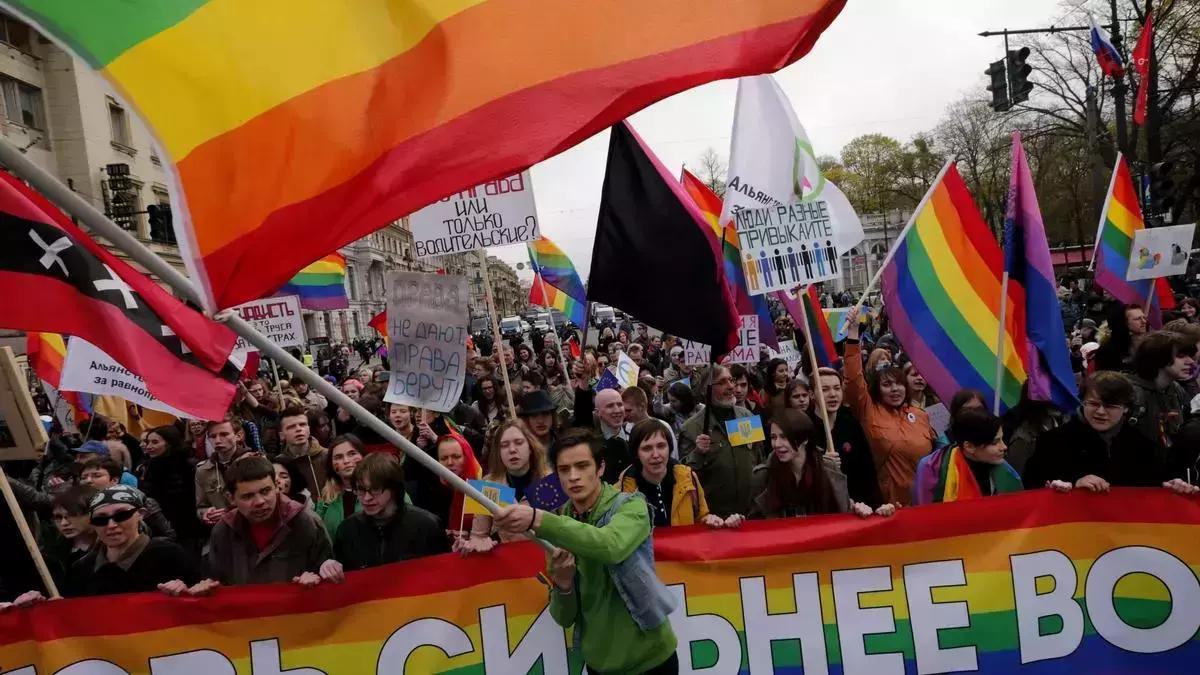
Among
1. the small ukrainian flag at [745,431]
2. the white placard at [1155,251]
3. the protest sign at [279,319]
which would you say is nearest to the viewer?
the small ukrainian flag at [745,431]

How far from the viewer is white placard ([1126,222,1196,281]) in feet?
28.5

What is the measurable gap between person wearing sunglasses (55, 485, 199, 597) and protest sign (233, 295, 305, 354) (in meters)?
4.40

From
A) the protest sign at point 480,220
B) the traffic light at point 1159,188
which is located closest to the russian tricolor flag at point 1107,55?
the traffic light at point 1159,188

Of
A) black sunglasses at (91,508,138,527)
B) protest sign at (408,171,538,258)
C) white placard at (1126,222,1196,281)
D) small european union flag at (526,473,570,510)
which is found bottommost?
small european union flag at (526,473,570,510)

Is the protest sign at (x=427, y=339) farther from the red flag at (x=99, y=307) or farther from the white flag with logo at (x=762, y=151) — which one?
the white flag with logo at (x=762, y=151)

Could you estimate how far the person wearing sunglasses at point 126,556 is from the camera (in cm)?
395

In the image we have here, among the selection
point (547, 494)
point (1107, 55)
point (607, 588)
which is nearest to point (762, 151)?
point (547, 494)

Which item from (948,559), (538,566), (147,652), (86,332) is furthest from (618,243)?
(147,652)

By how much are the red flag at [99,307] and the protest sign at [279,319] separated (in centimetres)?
481

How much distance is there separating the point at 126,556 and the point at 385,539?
119cm

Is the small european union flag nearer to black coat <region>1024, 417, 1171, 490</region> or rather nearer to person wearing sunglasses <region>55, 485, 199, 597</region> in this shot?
person wearing sunglasses <region>55, 485, 199, 597</region>

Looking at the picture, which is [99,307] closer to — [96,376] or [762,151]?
[96,376]

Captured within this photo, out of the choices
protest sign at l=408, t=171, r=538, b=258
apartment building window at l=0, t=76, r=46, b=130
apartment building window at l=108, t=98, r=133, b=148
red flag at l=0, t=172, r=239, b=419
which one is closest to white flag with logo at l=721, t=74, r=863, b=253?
protest sign at l=408, t=171, r=538, b=258

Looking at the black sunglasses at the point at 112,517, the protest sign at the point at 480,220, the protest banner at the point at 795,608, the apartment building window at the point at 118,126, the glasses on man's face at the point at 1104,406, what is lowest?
the protest banner at the point at 795,608
